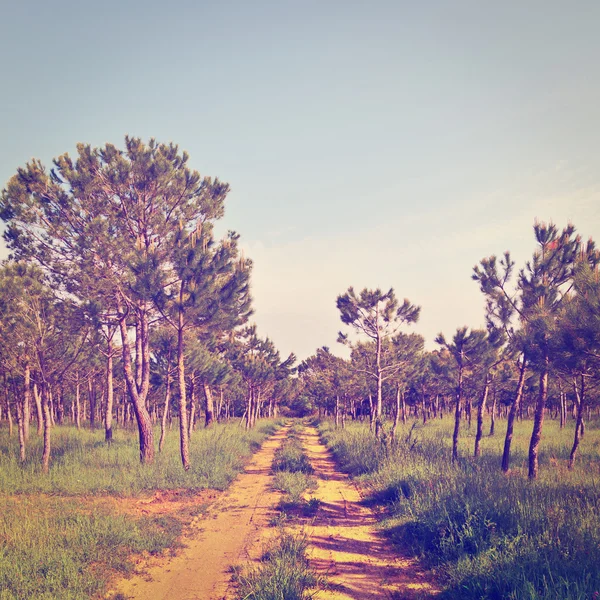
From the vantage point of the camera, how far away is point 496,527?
6.18m

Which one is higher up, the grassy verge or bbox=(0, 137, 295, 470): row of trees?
bbox=(0, 137, 295, 470): row of trees

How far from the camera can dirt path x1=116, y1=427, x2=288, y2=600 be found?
16.6 ft

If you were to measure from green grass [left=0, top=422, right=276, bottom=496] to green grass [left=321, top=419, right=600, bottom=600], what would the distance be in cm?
502

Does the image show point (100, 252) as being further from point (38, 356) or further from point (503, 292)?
point (503, 292)

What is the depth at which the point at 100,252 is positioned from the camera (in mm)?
12727

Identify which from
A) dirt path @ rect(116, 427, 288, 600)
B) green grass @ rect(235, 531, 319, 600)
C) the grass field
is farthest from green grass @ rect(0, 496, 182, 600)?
green grass @ rect(235, 531, 319, 600)

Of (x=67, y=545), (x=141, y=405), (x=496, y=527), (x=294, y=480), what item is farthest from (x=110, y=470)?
(x=496, y=527)

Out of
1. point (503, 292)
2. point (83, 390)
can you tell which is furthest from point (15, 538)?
point (83, 390)

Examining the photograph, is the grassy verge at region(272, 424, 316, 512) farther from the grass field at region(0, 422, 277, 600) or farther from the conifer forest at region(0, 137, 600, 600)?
the grass field at region(0, 422, 277, 600)

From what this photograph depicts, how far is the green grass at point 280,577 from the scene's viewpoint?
4.54 meters

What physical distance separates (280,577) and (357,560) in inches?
72.3

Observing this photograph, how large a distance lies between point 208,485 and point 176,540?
4149 mm

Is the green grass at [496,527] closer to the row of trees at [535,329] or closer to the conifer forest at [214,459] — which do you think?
the conifer forest at [214,459]

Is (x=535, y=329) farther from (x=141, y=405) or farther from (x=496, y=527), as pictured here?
(x=141, y=405)
